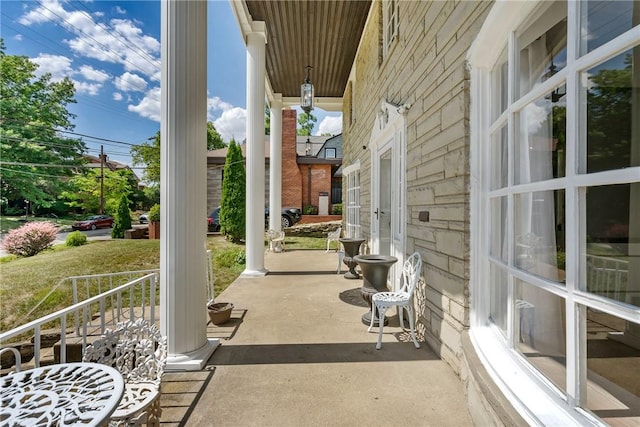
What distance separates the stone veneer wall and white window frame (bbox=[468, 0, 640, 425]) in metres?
0.11

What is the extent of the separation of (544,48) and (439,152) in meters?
1.18

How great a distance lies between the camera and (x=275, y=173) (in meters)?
9.23

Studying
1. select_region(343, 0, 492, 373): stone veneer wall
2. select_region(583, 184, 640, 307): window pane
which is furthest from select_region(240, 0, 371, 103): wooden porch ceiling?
select_region(583, 184, 640, 307): window pane

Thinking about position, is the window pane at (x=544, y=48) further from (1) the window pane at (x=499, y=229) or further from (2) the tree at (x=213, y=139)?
(2) the tree at (x=213, y=139)

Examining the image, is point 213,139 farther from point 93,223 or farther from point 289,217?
point 289,217

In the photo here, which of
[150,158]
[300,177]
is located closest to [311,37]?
[300,177]

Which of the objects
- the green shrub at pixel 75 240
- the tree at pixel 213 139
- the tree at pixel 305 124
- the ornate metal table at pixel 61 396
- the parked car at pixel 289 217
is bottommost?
the green shrub at pixel 75 240

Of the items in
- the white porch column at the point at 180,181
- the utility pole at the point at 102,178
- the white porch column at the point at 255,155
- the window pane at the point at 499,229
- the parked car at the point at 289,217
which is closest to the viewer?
the window pane at the point at 499,229

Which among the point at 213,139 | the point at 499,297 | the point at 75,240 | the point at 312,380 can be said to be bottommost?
the point at 312,380

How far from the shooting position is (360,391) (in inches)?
80.4

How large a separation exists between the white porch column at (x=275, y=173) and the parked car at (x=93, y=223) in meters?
12.9

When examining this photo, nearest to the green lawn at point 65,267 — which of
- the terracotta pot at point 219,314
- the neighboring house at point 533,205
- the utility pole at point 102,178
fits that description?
the terracotta pot at point 219,314

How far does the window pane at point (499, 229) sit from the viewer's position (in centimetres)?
173

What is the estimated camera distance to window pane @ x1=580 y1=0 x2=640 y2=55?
3.43ft
